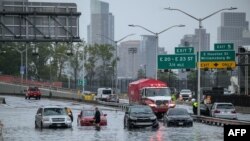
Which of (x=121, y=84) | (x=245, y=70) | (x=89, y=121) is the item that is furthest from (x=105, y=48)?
(x=89, y=121)

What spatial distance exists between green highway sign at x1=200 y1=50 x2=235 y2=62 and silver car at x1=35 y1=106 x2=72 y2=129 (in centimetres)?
2201

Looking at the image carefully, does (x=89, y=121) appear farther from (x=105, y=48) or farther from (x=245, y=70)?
(x=105, y=48)

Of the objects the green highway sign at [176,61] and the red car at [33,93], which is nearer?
the green highway sign at [176,61]

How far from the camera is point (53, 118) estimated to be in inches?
1778

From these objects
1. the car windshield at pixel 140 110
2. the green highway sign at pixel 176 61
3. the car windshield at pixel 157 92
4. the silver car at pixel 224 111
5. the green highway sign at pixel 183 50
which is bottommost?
the silver car at pixel 224 111

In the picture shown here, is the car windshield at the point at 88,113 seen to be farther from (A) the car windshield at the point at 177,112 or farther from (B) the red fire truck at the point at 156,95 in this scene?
(B) the red fire truck at the point at 156,95

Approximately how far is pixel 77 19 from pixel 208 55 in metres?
14.6

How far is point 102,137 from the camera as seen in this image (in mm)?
36531

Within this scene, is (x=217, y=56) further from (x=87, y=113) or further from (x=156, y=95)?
(x=87, y=113)

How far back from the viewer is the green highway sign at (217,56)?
6469 centimetres

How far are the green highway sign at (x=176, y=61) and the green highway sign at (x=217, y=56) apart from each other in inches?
196

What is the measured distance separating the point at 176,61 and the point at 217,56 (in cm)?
776

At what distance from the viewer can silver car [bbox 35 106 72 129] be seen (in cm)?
4516

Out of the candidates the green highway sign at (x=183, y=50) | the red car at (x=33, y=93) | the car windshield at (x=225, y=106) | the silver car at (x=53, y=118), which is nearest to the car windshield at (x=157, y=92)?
the car windshield at (x=225, y=106)
